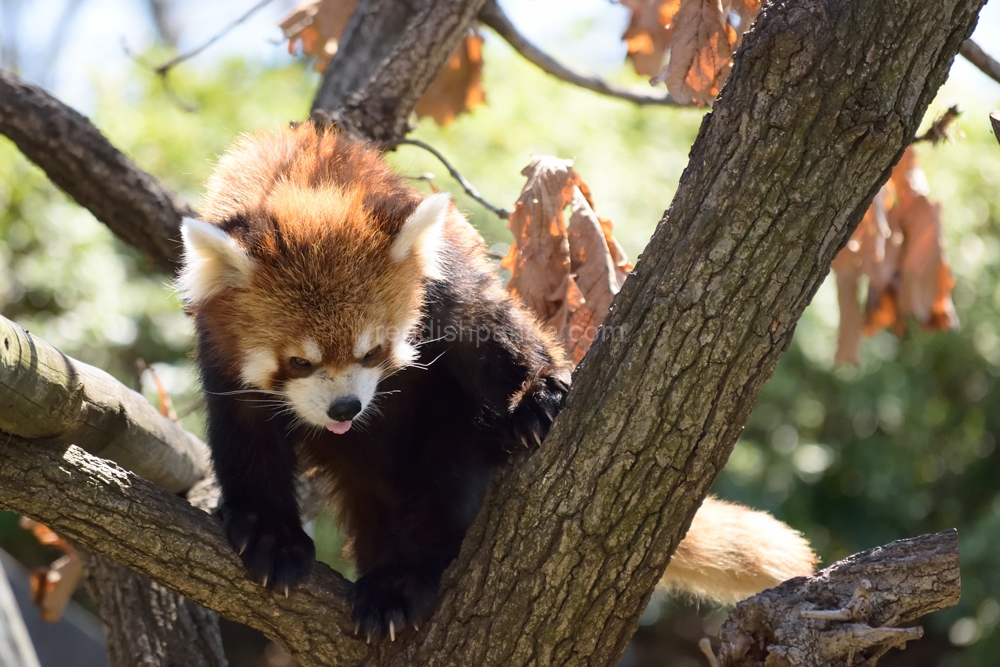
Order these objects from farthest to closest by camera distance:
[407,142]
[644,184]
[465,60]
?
[644,184] → [465,60] → [407,142]

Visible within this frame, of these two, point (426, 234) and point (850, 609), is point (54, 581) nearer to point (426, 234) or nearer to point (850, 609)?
point (426, 234)

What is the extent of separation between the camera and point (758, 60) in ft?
6.91

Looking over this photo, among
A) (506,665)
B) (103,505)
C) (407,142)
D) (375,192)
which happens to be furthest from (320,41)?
(506,665)

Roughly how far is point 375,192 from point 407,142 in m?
0.77

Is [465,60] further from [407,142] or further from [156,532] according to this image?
[156,532]

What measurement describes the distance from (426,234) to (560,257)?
1.75 ft

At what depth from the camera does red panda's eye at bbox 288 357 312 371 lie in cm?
257

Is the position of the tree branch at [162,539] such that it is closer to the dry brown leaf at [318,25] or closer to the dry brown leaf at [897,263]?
the dry brown leaf at [897,263]

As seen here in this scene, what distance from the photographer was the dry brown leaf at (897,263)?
3.50m

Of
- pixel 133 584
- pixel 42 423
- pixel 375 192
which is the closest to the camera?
pixel 42 423

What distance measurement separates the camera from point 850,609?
7.06 ft

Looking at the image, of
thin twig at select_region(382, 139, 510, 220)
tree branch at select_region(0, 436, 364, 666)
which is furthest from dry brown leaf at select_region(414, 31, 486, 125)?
tree branch at select_region(0, 436, 364, 666)

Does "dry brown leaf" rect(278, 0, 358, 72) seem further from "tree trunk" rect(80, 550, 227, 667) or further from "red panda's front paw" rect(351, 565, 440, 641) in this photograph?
"red panda's front paw" rect(351, 565, 440, 641)

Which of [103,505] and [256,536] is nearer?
[103,505]
